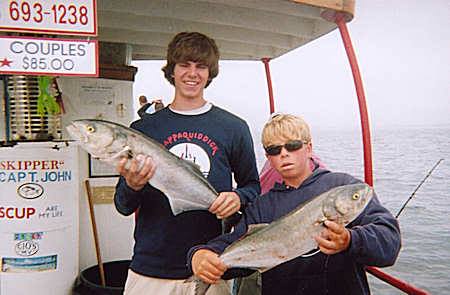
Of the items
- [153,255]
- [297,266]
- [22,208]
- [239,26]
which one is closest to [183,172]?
[153,255]

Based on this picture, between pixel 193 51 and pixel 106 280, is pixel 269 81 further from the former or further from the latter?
pixel 193 51

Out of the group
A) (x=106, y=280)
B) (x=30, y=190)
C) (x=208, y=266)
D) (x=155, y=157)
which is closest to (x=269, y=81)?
(x=106, y=280)

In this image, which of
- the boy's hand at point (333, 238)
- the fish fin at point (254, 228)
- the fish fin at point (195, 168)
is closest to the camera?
the boy's hand at point (333, 238)

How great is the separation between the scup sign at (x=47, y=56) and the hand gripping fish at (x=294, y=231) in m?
1.30

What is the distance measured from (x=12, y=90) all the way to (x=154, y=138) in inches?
57.2

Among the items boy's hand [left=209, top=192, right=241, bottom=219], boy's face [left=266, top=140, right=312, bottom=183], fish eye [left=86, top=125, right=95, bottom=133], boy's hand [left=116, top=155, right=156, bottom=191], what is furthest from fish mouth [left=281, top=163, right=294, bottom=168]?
fish eye [left=86, top=125, right=95, bottom=133]

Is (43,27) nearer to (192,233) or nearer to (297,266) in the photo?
(192,233)

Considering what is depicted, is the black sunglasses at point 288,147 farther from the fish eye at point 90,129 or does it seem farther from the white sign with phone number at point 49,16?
the white sign with phone number at point 49,16

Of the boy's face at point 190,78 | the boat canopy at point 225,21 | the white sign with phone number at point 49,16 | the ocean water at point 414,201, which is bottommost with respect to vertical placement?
the ocean water at point 414,201

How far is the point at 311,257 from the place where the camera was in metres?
2.01

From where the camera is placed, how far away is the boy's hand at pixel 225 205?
2.19 meters

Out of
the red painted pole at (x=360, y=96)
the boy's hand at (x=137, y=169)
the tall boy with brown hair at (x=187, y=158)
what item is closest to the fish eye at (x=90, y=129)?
the boy's hand at (x=137, y=169)

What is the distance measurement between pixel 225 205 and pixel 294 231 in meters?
0.49

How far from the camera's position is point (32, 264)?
333cm
